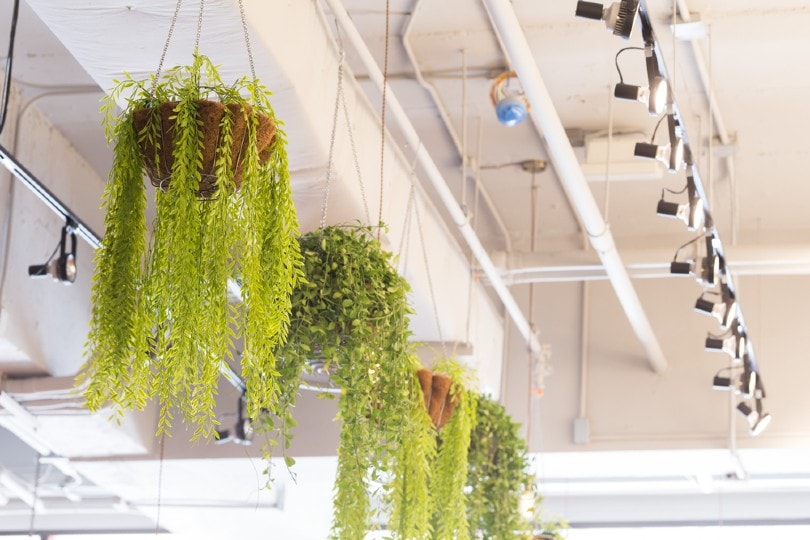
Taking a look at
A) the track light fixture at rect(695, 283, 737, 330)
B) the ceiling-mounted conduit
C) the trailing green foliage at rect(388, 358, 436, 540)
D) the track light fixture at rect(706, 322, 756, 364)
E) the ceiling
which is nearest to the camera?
the trailing green foliage at rect(388, 358, 436, 540)

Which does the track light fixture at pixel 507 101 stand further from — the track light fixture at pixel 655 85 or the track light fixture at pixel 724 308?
the track light fixture at pixel 655 85

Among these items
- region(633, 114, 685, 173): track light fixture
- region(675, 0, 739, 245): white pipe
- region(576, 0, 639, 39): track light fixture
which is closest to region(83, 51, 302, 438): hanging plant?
A: region(576, 0, 639, 39): track light fixture

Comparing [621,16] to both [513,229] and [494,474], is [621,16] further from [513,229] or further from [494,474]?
[513,229]

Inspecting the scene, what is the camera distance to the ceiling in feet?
18.9

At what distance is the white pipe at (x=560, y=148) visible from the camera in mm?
5449

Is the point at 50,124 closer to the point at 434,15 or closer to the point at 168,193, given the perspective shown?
the point at 434,15

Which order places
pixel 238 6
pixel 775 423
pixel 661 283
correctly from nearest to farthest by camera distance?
pixel 238 6, pixel 775 423, pixel 661 283

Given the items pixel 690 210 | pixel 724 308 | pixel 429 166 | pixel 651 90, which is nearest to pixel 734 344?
pixel 724 308

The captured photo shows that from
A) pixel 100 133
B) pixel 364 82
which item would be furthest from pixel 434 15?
pixel 100 133

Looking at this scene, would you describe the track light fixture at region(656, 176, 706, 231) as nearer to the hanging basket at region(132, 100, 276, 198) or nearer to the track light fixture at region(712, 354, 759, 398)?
the track light fixture at region(712, 354, 759, 398)

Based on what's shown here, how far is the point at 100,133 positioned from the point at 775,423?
4757 mm

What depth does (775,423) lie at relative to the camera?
917 cm

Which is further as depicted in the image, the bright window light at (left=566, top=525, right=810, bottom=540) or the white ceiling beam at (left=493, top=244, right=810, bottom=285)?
the bright window light at (left=566, top=525, right=810, bottom=540)

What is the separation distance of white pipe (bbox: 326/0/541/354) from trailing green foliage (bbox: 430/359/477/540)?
125 cm
